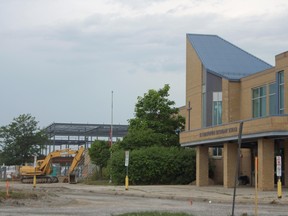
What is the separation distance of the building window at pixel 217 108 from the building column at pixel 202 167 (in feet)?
17.9

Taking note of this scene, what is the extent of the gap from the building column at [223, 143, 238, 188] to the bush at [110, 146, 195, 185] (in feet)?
32.0

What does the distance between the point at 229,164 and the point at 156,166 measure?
413 inches

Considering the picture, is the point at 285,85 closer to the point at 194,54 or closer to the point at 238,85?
the point at 238,85

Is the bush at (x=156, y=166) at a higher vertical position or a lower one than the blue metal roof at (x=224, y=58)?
lower

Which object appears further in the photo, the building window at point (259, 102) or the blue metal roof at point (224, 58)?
the blue metal roof at point (224, 58)

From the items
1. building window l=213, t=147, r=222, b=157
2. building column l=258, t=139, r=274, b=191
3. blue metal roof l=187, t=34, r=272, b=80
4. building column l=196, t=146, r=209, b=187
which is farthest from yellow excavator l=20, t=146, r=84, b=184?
building column l=258, t=139, r=274, b=191

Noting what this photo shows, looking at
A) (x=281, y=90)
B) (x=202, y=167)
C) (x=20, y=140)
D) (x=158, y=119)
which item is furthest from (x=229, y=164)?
(x=20, y=140)

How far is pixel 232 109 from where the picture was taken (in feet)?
176

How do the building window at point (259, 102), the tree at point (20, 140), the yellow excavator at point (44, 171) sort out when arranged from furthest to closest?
the tree at point (20, 140), the yellow excavator at point (44, 171), the building window at point (259, 102)

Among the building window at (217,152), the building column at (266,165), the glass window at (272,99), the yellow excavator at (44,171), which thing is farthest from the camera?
the yellow excavator at (44,171)

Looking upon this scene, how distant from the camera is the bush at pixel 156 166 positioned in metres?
54.2

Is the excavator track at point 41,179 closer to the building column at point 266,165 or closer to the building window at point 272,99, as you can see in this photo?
the building window at point 272,99

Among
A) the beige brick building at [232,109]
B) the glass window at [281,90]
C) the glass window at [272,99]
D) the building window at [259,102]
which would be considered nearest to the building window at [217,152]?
the beige brick building at [232,109]

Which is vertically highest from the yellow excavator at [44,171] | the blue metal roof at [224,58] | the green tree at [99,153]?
the blue metal roof at [224,58]
